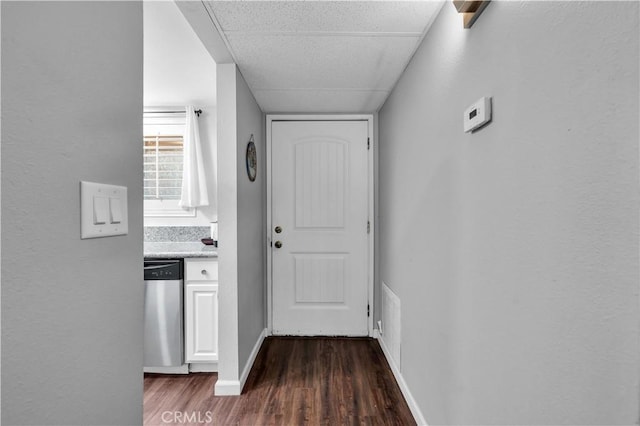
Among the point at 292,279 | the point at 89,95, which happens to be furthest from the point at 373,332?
the point at 89,95

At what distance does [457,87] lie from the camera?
1377 mm

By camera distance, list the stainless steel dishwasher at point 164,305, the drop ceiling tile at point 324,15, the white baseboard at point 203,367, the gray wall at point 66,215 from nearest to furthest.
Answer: the gray wall at point 66,215
the drop ceiling tile at point 324,15
the stainless steel dishwasher at point 164,305
the white baseboard at point 203,367

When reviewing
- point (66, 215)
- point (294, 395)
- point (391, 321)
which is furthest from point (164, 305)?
point (66, 215)

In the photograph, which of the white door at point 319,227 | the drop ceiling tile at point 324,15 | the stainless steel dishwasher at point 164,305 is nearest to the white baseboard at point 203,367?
the stainless steel dishwasher at point 164,305

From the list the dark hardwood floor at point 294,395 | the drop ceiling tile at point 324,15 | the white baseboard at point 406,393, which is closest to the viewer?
the drop ceiling tile at point 324,15

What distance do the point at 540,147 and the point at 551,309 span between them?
411 mm

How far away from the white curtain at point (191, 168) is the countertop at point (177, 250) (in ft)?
1.45

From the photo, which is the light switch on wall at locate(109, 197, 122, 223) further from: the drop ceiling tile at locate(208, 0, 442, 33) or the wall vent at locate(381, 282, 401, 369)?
the wall vent at locate(381, 282, 401, 369)

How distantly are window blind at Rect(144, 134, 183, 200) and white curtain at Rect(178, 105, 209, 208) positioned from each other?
0.52 feet

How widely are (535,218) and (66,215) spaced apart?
1.09m

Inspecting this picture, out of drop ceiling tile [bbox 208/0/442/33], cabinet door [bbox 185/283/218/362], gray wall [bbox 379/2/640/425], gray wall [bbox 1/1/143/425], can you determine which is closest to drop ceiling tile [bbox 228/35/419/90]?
drop ceiling tile [bbox 208/0/442/33]

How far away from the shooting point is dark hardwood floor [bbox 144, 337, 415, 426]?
6.39 feet

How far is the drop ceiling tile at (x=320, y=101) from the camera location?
268cm

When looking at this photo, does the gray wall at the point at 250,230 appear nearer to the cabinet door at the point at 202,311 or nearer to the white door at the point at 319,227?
the white door at the point at 319,227
